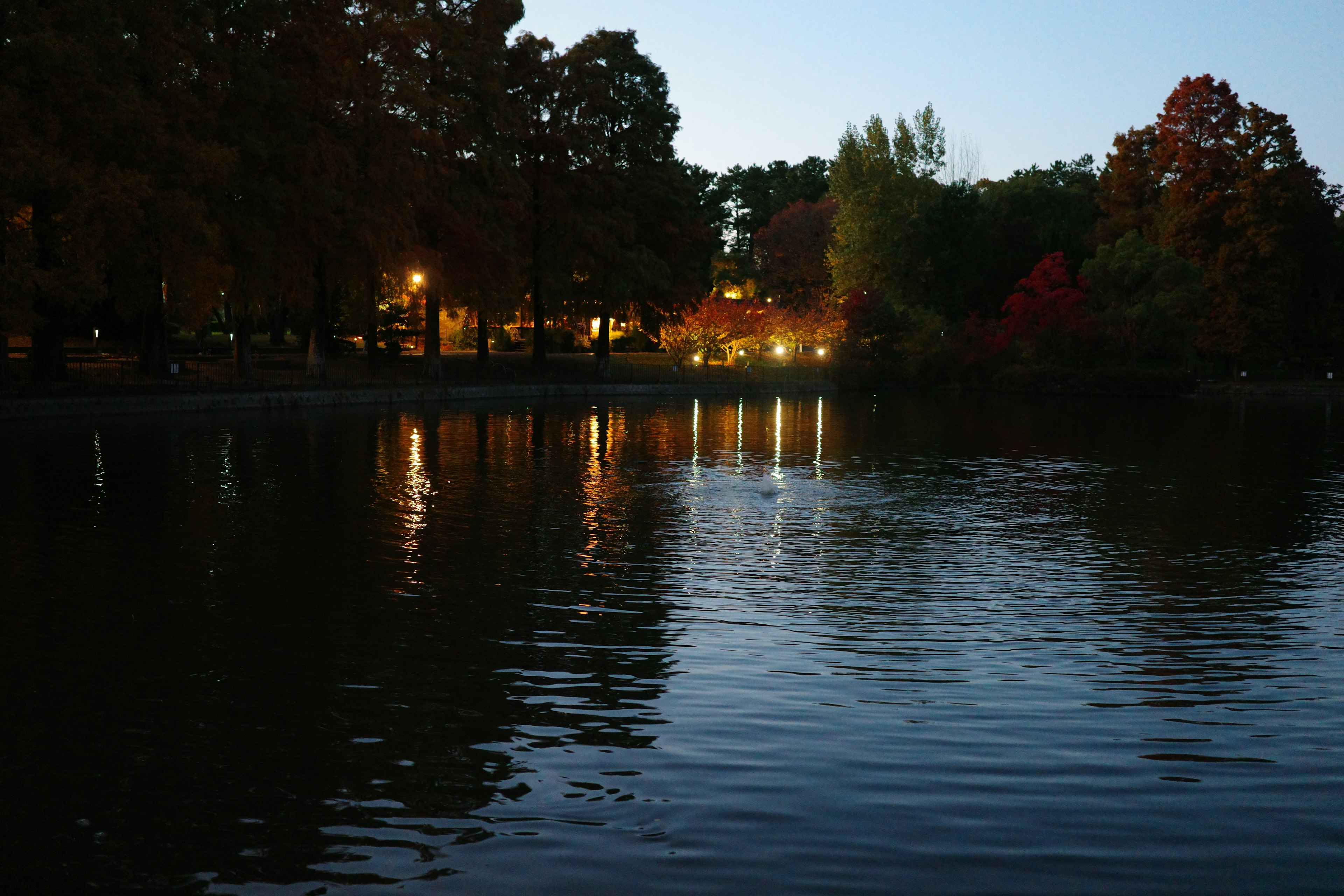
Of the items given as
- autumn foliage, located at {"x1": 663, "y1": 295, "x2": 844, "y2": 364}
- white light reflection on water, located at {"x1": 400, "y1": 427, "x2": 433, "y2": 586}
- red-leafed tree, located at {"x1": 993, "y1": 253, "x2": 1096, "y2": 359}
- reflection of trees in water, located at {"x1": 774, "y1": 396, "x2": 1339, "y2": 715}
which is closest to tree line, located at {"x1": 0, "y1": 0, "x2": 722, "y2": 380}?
autumn foliage, located at {"x1": 663, "y1": 295, "x2": 844, "y2": 364}

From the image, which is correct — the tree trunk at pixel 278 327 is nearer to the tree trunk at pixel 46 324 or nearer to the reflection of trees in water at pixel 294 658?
Result: the tree trunk at pixel 46 324

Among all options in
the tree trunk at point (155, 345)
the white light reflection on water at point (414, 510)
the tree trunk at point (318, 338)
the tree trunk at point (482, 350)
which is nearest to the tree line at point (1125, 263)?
the tree trunk at point (482, 350)

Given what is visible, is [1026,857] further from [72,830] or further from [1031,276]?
[1031,276]

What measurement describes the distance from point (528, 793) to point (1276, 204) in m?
79.8

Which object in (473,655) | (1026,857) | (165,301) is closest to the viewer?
(1026,857)

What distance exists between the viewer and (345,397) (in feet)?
156

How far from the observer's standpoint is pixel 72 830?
6.21m

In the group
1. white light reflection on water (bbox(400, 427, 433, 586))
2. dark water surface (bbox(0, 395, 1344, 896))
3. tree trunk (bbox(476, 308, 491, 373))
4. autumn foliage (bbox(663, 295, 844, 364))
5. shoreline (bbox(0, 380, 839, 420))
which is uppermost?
autumn foliage (bbox(663, 295, 844, 364))

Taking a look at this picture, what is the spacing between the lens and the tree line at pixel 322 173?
34.1 meters

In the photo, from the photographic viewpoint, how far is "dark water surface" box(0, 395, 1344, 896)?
602 cm

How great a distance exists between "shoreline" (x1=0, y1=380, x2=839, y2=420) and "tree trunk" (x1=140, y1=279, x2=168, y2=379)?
2.97 meters

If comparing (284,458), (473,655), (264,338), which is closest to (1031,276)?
(264,338)

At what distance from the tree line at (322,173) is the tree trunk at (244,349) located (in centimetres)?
10

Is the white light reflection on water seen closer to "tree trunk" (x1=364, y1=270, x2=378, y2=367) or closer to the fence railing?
the fence railing
